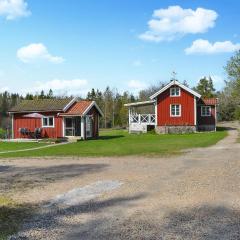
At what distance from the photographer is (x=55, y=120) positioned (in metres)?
41.6

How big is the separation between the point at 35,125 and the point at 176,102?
14.7 meters

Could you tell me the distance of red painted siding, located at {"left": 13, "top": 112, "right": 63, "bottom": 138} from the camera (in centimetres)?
4150

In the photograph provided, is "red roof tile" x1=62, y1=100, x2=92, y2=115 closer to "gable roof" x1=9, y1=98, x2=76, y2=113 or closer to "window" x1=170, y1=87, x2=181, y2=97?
"gable roof" x1=9, y1=98, x2=76, y2=113

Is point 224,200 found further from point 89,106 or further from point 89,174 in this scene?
point 89,106

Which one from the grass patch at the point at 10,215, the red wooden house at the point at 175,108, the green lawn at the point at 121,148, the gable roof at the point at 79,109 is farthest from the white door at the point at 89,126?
the grass patch at the point at 10,215

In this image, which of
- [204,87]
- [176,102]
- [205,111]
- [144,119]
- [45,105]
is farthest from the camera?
[204,87]

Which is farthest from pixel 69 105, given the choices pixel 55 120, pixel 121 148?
pixel 121 148

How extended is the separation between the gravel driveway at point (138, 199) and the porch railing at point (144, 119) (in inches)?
1153

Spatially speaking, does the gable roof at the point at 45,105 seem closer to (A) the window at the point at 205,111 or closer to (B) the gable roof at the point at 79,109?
(B) the gable roof at the point at 79,109

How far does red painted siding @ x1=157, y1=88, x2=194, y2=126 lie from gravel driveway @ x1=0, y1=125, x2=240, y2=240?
27.0 meters

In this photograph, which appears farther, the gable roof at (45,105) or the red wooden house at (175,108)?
the red wooden house at (175,108)

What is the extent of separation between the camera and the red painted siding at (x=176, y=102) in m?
46.8

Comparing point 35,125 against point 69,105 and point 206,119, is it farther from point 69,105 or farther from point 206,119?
point 206,119

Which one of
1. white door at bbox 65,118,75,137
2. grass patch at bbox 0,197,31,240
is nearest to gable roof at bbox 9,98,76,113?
white door at bbox 65,118,75,137
